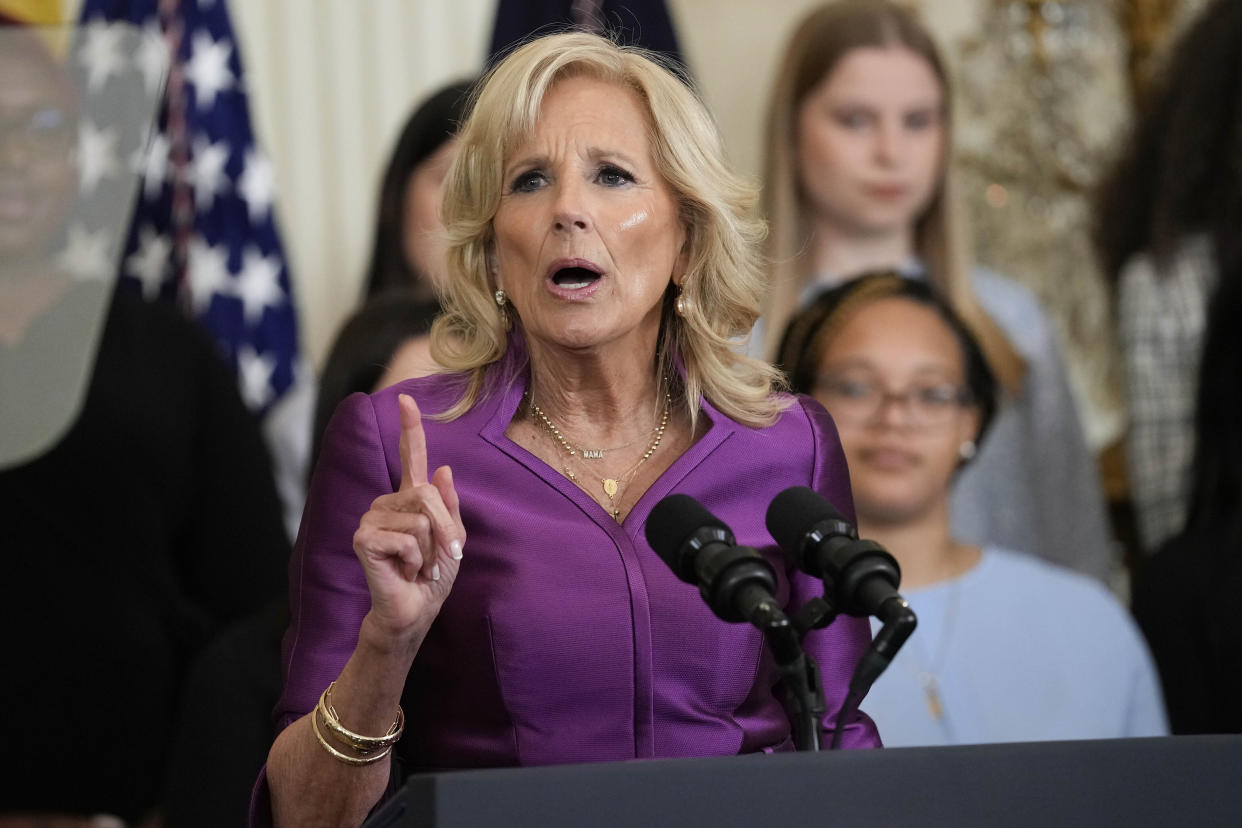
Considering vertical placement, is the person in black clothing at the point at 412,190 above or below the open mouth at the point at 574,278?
below

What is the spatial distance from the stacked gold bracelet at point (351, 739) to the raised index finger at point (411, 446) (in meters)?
0.21

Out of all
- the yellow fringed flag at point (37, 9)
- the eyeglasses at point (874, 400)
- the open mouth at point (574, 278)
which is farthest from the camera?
the yellow fringed flag at point (37, 9)

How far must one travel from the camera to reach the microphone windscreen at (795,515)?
5.13ft

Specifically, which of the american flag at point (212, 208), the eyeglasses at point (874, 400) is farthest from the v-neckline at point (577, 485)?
the american flag at point (212, 208)

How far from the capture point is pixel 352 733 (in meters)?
1.60

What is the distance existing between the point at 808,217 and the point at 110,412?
5.17ft

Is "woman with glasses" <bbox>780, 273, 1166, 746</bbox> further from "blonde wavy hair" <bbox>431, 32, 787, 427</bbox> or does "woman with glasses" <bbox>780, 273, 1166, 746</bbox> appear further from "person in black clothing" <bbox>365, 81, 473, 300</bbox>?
"blonde wavy hair" <bbox>431, 32, 787, 427</bbox>

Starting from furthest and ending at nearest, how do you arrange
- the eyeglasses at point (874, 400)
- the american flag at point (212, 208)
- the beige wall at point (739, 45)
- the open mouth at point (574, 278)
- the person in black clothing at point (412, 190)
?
1. the beige wall at point (739, 45)
2. the american flag at point (212, 208)
3. the person in black clothing at point (412, 190)
4. the eyeglasses at point (874, 400)
5. the open mouth at point (574, 278)

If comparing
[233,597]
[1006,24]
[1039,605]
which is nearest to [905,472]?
[1039,605]

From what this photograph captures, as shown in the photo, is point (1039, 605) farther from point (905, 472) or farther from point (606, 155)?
point (606, 155)

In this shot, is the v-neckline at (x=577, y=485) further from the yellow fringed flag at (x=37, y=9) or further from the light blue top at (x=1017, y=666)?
the yellow fringed flag at (x=37, y=9)

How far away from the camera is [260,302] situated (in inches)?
181

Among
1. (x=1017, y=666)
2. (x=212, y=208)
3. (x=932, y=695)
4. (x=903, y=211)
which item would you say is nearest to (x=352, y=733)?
(x=932, y=695)

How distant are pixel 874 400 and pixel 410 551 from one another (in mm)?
1667
